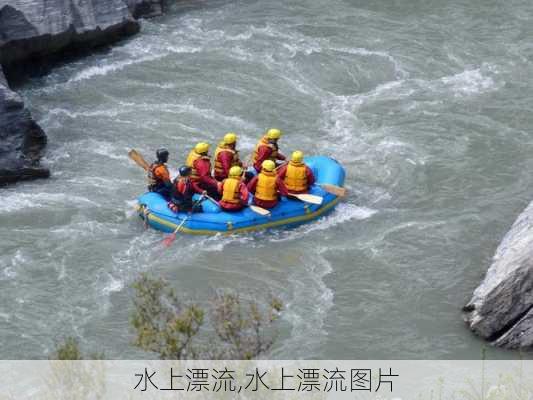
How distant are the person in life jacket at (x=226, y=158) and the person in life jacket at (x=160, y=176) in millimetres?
726

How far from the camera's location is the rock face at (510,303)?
36.6 ft

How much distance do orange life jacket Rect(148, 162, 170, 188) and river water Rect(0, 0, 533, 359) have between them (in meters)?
0.64

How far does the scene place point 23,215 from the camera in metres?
14.5

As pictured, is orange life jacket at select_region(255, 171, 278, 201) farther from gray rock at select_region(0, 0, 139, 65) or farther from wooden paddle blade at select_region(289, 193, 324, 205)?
Answer: gray rock at select_region(0, 0, 139, 65)

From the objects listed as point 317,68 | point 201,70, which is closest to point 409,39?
point 317,68

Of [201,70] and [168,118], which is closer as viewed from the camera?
[168,118]

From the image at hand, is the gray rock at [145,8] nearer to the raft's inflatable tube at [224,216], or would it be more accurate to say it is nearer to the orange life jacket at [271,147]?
the orange life jacket at [271,147]

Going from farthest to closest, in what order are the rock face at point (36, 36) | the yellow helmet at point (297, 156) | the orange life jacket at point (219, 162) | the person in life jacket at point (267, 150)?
the rock face at point (36, 36), the person in life jacket at point (267, 150), the orange life jacket at point (219, 162), the yellow helmet at point (297, 156)

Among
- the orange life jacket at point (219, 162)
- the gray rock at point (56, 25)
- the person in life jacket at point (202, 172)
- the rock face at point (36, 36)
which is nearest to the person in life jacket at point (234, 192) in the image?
the person in life jacket at point (202, 172)

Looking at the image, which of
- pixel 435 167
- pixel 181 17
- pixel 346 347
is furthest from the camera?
pixel 181 17

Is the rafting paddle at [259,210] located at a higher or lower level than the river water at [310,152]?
higher

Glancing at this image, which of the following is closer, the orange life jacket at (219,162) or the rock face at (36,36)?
the orange life jacket at (219,162)

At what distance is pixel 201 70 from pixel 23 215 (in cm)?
611

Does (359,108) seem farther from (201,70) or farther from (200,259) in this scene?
(200,259)
